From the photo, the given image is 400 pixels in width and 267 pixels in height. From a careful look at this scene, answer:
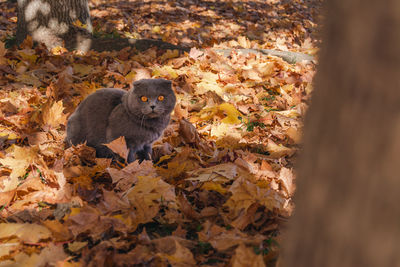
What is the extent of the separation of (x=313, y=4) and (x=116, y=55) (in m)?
8.17

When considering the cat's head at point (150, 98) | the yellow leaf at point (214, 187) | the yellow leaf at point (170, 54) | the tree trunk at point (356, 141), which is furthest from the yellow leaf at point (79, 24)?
the tree trunk at point (356, 141)

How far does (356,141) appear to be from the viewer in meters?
0.79

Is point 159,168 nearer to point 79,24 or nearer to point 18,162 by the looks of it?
point 18,162

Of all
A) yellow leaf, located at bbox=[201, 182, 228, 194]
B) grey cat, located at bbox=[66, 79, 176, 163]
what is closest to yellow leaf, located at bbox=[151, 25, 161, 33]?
grey cat, located at bbox=[66, 79, 176, 163]

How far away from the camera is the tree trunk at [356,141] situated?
0.74 m

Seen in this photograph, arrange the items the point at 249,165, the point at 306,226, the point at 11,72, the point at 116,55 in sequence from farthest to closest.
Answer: the point at 116,55 → the point at 11,72 → the point at 249,165 → the point at 306,226

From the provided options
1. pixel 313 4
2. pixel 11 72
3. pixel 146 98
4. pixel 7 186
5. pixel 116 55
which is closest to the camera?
pixel 7 186

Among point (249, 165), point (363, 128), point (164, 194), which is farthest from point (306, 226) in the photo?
point (249, 165)

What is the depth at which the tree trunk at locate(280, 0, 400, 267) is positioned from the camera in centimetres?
74

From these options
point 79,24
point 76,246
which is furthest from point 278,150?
point 79,24

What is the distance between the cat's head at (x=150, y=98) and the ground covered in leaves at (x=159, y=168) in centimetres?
25

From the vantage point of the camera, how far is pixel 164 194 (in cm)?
227

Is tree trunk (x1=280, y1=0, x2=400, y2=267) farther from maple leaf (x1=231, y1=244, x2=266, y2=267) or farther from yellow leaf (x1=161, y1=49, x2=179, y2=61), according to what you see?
yellow leaf (x1=161, y1=49, x2=179, y2=61)

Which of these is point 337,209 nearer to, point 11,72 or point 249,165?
point 249,165
